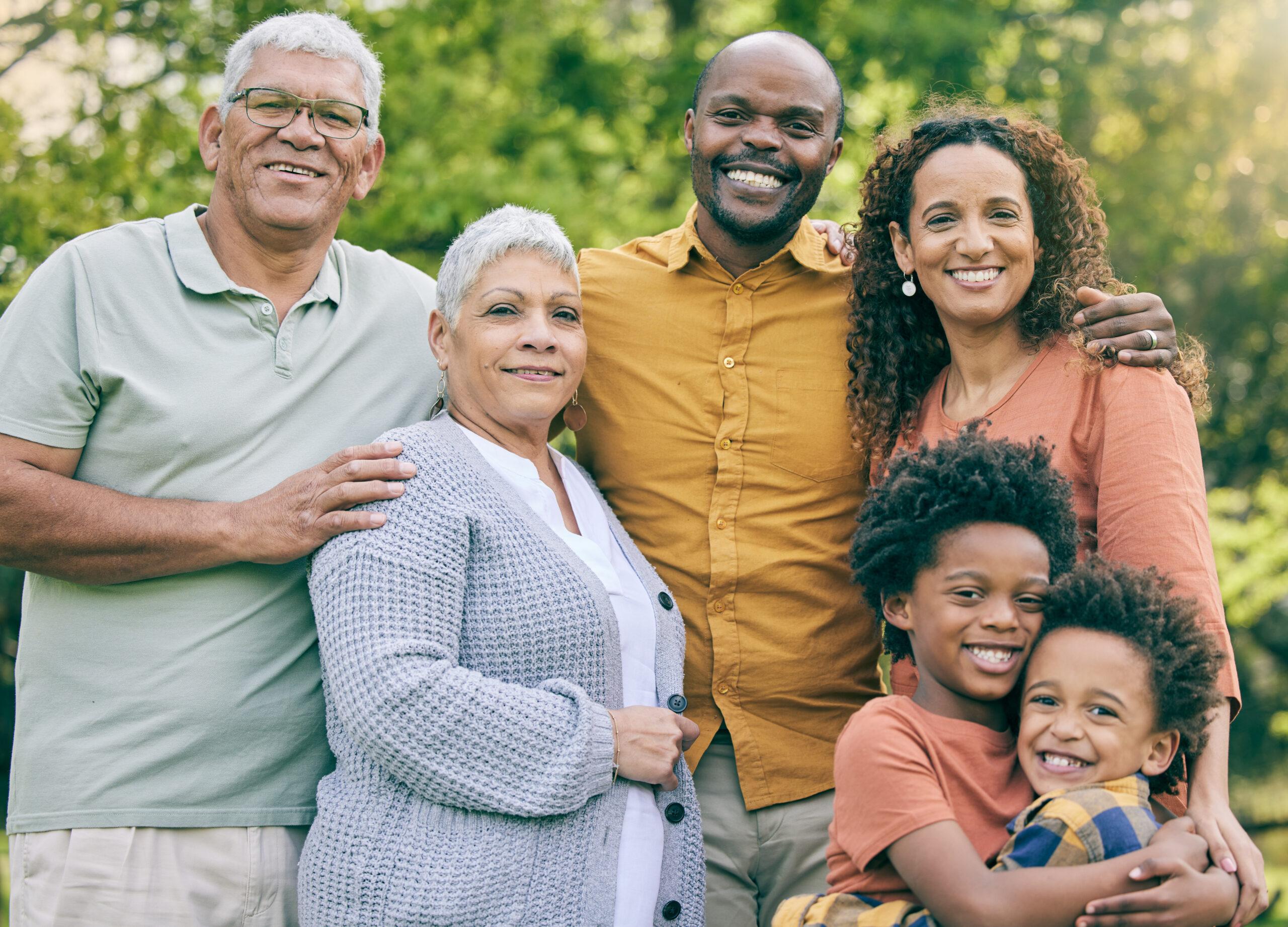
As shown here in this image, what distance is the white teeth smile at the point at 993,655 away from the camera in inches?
96.0

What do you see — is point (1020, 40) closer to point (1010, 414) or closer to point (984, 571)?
point (1010, 414)

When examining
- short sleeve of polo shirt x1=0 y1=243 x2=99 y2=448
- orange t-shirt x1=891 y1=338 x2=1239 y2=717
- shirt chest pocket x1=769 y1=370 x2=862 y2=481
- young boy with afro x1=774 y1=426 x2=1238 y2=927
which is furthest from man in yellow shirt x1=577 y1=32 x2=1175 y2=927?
short sleeve of polo shirt x1=0 y1=243 x2=99 y2=448

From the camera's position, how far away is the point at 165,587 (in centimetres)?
298

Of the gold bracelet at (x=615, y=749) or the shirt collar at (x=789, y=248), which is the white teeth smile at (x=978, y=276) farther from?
the gold bracelet at (x=615, y=749)

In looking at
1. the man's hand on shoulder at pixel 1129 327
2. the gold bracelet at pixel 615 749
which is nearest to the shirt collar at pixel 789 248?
the man's hand on shoulder at pixel 1129 327

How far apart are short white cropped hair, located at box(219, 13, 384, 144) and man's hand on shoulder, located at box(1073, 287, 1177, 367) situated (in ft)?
6.71

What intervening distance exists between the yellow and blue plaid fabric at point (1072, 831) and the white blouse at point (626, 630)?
62 centimetres

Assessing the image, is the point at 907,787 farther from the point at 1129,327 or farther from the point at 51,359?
the point at 51,359

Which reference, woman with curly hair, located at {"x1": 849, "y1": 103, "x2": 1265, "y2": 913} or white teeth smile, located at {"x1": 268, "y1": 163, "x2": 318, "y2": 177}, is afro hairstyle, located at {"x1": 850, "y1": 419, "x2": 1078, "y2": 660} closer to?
woman with curly hair, located at {"x1": 849, "y1": 103, "x2": 1265, "y2": 913}

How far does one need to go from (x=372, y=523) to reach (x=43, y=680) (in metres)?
1.03

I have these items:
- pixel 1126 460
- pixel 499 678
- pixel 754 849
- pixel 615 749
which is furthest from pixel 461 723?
pixel 1126 460

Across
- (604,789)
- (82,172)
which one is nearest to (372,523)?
(604,789)

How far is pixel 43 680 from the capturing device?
9.78ft

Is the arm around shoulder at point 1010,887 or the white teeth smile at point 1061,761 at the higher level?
the white teeth smile at point 1061,761
